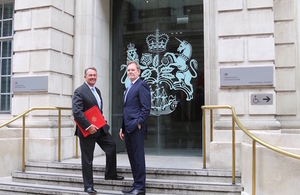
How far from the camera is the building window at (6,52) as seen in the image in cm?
956

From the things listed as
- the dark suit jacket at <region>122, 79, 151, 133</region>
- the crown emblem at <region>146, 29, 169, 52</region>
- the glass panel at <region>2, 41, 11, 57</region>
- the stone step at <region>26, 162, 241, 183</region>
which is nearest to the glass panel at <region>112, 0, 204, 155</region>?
the crown emblem at <region>146, 29, 169, 52</region>

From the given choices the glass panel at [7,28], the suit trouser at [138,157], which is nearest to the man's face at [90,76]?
the suit trouser at [138,157]

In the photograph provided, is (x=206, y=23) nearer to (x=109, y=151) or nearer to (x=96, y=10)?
(x=96, y=10)

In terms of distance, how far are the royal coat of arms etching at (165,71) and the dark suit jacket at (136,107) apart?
347 cm

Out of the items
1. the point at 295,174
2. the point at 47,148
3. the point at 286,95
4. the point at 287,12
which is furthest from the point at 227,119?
the point at 47,148

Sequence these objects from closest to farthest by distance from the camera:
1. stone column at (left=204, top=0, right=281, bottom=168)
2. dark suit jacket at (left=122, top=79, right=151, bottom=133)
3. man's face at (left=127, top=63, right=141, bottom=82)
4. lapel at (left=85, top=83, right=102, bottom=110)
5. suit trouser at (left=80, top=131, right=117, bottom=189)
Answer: dark suit jacket at (left=122, top=79, right=151, bottom=133) < man's face at (left=127, top=63, right=141, bottom=82) < suit trouser at (left=80, top=131, right=117, bottom=189) < lapel at (left=85, top=83, right=102, bottom=110) < stone column at (left=204, top=0, right=281, bottom=168)

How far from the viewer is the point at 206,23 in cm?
802

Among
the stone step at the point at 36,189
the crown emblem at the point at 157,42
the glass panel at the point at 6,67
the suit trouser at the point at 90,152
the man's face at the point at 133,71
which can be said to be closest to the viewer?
the man's face at the point at 133,71

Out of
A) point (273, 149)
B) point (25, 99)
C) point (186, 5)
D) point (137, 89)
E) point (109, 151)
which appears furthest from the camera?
point (186, 5)

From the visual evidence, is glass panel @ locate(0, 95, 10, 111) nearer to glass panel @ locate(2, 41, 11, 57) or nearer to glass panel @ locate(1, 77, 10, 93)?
glass panel @ locate(1, 77, 10, 93)

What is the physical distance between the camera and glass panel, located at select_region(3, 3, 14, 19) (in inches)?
384

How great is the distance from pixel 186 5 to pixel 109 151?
5001 mm

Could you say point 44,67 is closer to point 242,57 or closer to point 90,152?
point 90,152

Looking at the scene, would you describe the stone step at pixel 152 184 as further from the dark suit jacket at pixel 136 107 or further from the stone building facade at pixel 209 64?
the dark suit jacket at pixel 136 107
